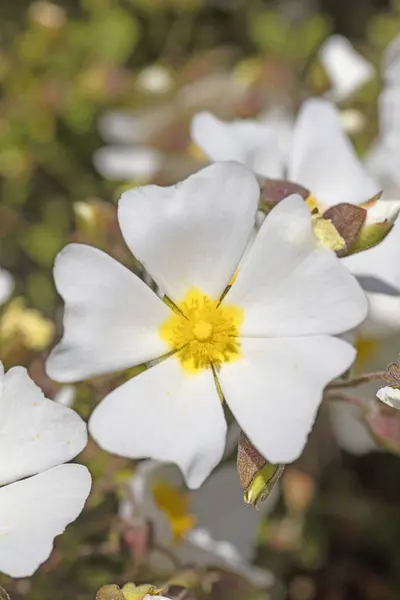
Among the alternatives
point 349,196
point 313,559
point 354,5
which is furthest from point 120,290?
point 354,5

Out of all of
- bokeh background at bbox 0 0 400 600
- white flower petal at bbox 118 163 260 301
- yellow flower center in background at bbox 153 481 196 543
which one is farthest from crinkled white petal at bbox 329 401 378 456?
white flower petal at bbox 118 163 260 301

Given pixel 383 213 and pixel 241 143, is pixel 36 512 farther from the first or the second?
pixel 241 143

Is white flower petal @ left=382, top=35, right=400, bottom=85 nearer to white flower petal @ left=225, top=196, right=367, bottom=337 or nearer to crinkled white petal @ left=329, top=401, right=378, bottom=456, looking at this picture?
crinkled white petal @ left=329, top=401, right=378, bottom=456

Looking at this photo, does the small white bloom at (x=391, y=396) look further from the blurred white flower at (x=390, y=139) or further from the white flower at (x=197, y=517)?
the blurred white flower at (x=390, y=139)

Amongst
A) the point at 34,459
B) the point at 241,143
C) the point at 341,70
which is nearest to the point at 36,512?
the point at 34,459

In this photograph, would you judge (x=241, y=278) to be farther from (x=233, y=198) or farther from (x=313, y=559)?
(x=313, y=559)

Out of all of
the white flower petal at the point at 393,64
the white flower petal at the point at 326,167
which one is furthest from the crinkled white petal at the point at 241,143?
the white flower petal at the point at 393,64
